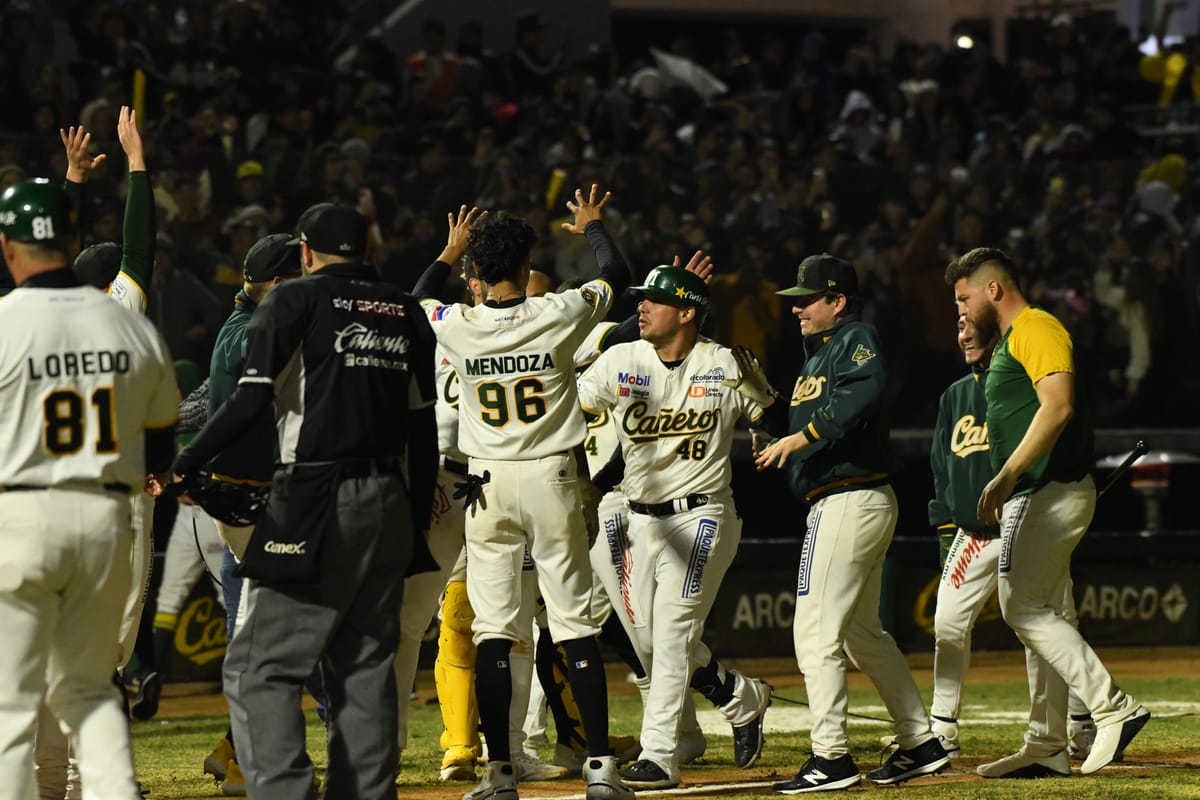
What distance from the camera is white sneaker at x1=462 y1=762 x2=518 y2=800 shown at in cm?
686

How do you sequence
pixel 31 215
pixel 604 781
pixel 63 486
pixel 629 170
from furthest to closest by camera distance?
pixel 629 170 → pixel 604 781 → pixel 31 215 → pixel 63 486

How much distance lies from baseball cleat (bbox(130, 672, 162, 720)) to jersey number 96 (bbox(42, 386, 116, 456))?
585 centimetres

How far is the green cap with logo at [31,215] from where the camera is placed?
207 inches

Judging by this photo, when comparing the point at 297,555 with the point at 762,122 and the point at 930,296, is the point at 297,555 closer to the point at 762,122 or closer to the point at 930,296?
the point at 930,296

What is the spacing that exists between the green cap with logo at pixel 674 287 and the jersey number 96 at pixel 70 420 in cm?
297

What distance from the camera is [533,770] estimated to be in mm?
8219

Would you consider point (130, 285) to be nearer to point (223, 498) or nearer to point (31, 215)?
point (223, 498)

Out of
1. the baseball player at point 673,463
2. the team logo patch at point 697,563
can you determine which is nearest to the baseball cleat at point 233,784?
the baseball player at point 673,463

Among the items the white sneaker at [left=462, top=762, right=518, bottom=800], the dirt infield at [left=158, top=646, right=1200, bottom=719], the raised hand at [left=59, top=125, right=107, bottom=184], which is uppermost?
the raised hand at [left=59, top=125, right=107, bottom=184]

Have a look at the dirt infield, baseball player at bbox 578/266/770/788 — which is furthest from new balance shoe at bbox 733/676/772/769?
the dirt infield

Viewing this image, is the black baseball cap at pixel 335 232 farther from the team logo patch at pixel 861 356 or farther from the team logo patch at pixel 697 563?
the team logo patch at pixel 861 356

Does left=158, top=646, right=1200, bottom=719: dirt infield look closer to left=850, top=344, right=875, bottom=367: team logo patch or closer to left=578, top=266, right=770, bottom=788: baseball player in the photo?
left=578, top=266, right=770, bottom=788: baseball player

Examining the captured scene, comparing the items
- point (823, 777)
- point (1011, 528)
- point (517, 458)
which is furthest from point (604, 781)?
point (1011, 528)

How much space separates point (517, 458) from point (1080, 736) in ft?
11.8
